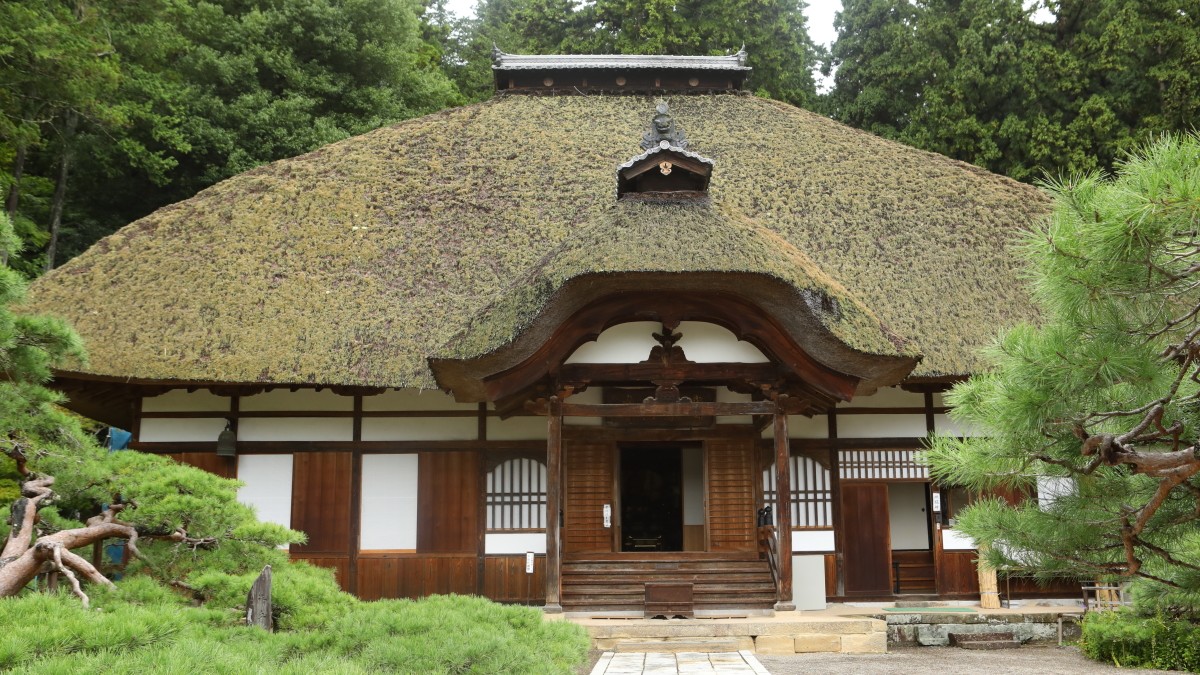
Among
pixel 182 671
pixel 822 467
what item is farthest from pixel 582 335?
pixel 182 671

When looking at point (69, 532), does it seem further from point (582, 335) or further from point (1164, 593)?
point (1164, 593)

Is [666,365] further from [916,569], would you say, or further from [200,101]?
[200,101]

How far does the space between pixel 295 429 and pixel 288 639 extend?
641 centimetres

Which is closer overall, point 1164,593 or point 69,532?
point 1164,593

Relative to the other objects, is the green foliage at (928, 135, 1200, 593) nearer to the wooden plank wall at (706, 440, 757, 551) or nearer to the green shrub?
the green shrub

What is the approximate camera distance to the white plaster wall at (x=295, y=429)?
35.6ft

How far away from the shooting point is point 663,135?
9930 millimetres

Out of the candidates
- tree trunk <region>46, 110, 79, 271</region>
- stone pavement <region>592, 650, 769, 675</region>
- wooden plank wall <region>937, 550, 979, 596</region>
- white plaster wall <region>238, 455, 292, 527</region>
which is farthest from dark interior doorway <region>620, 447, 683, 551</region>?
tree trunk <region>46, 110, 79, 271</region>

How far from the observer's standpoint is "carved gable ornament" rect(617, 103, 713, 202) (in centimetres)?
949

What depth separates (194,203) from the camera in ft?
40.9

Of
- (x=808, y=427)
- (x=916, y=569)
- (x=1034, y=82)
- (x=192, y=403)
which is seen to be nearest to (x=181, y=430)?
(x=192, y=403)

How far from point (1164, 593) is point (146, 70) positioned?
19678 mm

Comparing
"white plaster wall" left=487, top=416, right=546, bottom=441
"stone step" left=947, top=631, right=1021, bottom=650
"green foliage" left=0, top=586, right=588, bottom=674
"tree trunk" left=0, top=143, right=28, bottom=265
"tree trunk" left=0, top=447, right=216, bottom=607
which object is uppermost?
"tree trunk" left=0, top=143, right=28, bottom=265

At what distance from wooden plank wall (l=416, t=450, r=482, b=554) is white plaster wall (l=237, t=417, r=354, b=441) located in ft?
3.33
